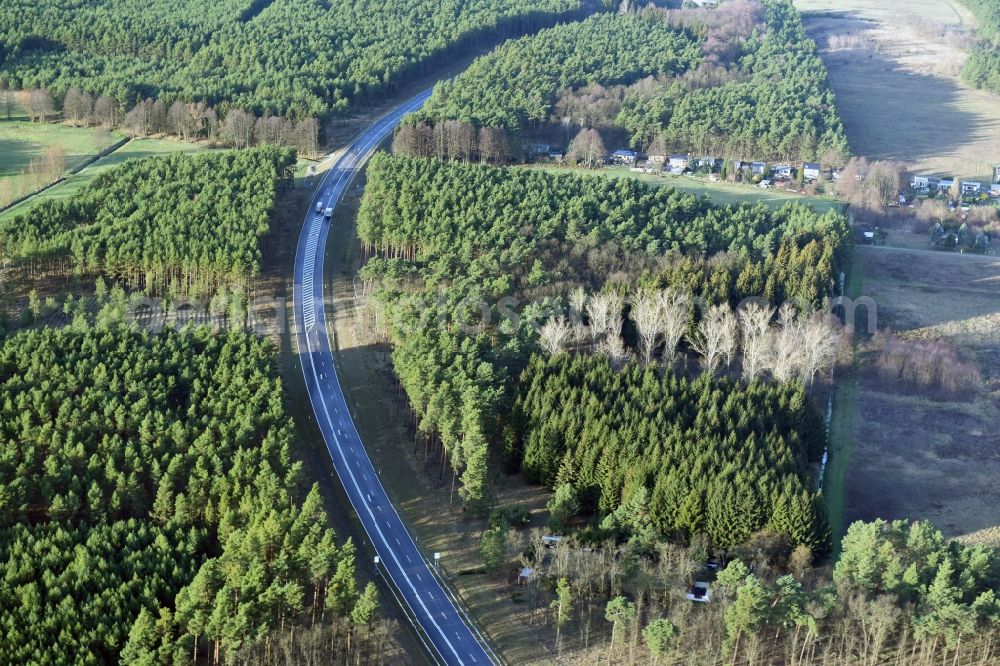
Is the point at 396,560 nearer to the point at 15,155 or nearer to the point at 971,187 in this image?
the point at 15,155

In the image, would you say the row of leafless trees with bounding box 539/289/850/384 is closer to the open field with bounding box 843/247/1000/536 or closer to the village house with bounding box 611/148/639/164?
the open field with bounding box 843/247/1000/536

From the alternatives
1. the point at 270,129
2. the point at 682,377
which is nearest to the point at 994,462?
the point at 682,377

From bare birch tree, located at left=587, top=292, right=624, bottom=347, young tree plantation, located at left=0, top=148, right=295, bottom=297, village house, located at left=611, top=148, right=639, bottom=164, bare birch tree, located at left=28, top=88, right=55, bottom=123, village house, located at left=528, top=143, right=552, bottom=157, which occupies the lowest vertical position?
bare birch tree, located at left=587, top=292, right=624, bottom=347

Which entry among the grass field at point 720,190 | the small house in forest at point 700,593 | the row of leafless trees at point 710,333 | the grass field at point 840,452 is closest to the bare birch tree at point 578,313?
the row of leafless trees at point 710,333

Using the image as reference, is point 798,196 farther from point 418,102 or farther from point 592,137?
point 418,102

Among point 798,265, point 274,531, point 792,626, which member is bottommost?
point 792,626

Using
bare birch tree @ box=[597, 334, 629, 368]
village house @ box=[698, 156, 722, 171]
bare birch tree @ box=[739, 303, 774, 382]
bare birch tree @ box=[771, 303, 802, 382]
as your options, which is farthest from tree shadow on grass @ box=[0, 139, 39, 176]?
bare birch tree @ box=[771, 303, 802, 382]
